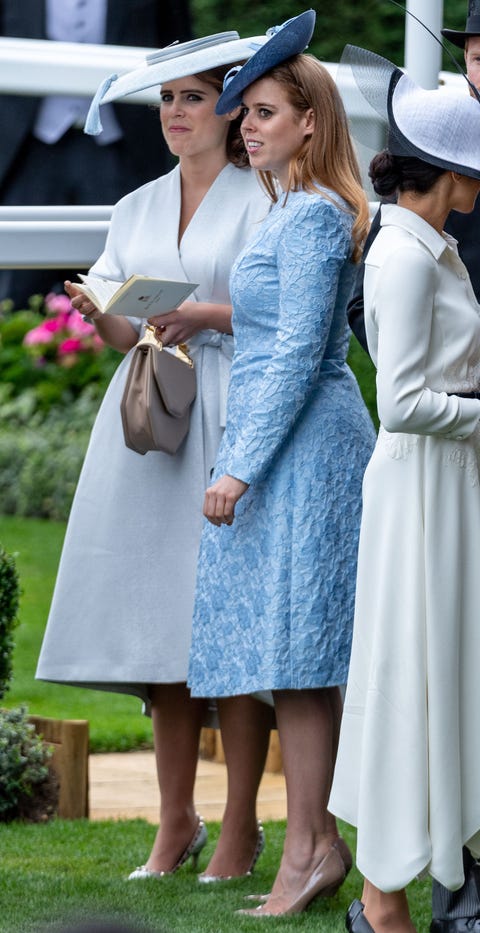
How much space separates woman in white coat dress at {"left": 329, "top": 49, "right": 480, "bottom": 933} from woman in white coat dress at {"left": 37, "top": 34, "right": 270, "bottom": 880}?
0.77 metres

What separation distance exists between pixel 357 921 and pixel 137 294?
4.40 ft

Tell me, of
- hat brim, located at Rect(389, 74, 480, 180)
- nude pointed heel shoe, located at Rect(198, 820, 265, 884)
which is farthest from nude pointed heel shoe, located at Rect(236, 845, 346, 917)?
hat brim, located at Rect(389, 74, 480, 180)

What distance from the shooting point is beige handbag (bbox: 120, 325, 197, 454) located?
374 centimetres

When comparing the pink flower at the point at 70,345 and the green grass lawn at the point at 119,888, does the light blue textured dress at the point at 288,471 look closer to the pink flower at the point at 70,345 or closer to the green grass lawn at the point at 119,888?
the green grass lawn at the point at 119,888

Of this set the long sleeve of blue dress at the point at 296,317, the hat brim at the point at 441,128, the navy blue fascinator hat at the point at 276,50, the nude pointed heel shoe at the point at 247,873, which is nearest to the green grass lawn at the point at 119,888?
the nude pointed heel shoe at the point at 247,873

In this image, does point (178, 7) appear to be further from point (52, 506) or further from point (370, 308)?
point (370, 308)

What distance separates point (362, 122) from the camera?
3.55 metres

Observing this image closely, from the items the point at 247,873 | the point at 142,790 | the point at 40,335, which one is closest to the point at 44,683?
the point at 142,790

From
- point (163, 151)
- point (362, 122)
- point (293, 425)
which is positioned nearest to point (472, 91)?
point (362, 122)

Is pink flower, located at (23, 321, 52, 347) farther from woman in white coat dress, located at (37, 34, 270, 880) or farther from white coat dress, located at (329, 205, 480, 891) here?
white coat dress, located at (329, 205, 480, 891)

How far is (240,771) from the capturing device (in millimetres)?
3887

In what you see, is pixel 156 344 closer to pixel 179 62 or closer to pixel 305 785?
pixel 179 62

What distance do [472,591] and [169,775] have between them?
1179mm

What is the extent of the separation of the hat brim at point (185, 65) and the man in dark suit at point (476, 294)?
470mm
